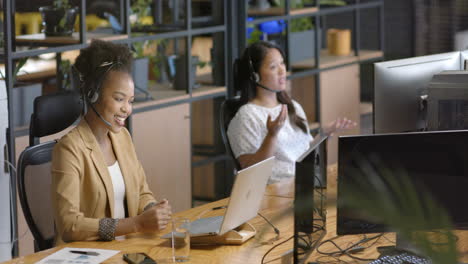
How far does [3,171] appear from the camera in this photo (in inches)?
123

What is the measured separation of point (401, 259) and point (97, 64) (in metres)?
1.21

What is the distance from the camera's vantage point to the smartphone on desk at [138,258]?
2195 millimetres

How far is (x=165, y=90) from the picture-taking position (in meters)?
4.43

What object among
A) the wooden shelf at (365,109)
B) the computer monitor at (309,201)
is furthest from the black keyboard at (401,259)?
the wooden shelf at (365,109)

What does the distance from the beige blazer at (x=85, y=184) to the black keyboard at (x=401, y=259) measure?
885 mm

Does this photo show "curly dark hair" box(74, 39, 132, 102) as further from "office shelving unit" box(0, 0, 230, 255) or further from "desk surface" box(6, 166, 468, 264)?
"office shelving unit" box(0, 0, 230, 255)

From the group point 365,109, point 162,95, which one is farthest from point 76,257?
point 365,109

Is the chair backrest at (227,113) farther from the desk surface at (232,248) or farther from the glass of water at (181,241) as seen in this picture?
the glass of water at (181,241)

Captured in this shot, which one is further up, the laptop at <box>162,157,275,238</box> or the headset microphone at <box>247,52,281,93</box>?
the headset microphone at <box>247,52,281,93</box>

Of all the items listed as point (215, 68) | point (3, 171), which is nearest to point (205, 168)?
point (215, 68)

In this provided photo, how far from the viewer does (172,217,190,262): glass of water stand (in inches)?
88.5

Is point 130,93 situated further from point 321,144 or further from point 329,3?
point 329,3

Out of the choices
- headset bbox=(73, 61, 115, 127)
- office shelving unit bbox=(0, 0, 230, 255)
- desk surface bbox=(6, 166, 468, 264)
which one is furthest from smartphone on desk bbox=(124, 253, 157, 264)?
office shelving unit bbox=(0, 0, 230, 255)

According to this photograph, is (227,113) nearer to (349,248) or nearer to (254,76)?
(254,76)
